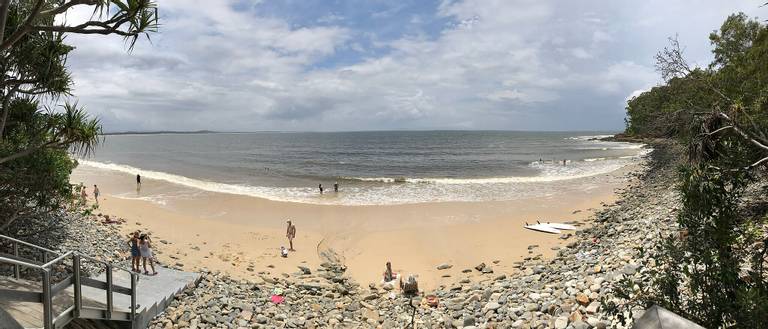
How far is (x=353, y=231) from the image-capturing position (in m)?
19.3

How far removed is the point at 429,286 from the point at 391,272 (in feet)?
4.64

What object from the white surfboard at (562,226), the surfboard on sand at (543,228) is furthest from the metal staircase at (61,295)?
the white surfboard at (562,226)

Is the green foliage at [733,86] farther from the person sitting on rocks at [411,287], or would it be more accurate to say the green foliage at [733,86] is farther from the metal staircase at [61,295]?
the metal staircase at [61,295]

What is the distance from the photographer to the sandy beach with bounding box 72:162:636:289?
568 inches

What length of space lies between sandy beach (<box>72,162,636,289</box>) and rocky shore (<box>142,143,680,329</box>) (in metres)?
1.13

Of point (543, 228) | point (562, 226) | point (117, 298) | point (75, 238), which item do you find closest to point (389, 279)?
point (117, 298)

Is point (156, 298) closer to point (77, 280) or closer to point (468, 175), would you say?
point (77, 280)

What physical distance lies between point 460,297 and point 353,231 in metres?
9.03

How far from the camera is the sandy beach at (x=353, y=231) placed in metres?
14.4

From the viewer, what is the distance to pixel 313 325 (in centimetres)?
974

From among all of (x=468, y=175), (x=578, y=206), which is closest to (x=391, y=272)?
(x=578, y=206)

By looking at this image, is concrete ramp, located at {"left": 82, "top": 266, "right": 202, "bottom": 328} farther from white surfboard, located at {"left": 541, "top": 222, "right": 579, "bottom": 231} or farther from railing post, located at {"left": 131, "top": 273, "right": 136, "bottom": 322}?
white surfboard, located at {"left": 541, "top": 222, "right": 579, "bottom": 231}

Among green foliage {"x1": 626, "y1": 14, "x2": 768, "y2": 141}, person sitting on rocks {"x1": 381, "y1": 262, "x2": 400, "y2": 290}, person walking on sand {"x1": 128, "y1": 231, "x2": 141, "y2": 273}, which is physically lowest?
person sitting on rocks {"x1": 381, "y1": 262, "x2": 400, "y2": 290}

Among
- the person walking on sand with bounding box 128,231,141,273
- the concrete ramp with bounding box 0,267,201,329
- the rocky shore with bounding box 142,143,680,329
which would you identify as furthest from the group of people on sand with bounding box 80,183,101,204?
the rocky shore with bounding box 142,143,680,329
